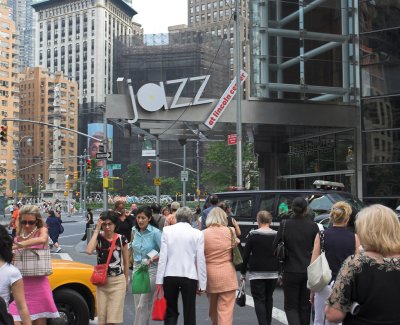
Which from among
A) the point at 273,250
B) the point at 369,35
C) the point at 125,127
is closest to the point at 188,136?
the point at 125,127

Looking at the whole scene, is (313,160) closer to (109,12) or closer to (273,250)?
(273,250)

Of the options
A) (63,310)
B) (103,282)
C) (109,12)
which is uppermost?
(109,12)

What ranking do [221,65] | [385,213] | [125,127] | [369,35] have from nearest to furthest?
[385,213]
[369,35]
[125,127]
[221,65]

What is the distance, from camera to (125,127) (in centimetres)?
2711

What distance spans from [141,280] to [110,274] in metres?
0.57

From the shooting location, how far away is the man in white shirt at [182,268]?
7.00 meters

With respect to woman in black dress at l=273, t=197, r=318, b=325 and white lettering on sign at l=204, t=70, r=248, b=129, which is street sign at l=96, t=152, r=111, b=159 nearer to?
white lettering on sign at l=204, t=70, r=248, b=129

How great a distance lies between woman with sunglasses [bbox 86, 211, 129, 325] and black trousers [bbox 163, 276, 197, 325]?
1.85ft

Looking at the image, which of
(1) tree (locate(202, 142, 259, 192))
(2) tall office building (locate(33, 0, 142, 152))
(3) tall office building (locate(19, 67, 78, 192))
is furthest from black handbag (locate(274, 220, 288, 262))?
(2) tall office building (locate(33, 0, 142, 152))

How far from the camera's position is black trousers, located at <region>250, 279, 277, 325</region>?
25.8ft

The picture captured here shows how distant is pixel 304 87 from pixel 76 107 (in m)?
152

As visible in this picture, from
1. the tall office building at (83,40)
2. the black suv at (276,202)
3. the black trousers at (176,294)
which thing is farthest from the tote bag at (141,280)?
the tall office building at (83,40)

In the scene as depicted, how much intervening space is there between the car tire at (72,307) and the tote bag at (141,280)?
33.0 inches

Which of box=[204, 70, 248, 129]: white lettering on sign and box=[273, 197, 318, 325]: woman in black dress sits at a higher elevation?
box=[204, 70, 248, 129]: white lettering on sign
